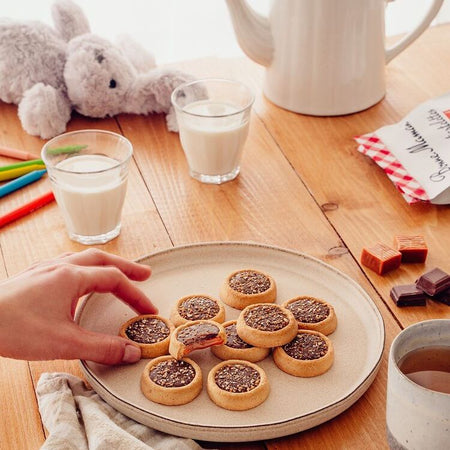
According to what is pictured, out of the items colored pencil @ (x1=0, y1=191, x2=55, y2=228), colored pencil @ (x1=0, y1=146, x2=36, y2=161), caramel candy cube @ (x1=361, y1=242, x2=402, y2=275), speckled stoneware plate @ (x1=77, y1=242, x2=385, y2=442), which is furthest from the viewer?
colored pencil @ (x1=0, y1=146, x2=36, y2=161)

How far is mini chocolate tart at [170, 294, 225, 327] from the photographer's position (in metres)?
1.05

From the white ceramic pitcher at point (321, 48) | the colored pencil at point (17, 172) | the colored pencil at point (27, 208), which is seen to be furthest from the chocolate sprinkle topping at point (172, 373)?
the white ceramic pitcher at point (321, 48)

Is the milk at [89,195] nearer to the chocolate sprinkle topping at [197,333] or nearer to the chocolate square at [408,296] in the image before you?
the chocolate sprinkle topping at [197,333]

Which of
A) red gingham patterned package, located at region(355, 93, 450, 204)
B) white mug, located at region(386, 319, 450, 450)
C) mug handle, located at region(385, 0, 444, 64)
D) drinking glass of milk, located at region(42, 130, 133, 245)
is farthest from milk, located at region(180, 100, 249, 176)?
white mug, located at region(386, 319, 450, 450)

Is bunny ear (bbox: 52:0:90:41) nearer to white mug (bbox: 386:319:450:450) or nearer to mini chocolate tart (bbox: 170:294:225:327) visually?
mini chocolate tart (bbox: 170:294:225:327)

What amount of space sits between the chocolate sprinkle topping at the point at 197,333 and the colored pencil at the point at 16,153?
592mm

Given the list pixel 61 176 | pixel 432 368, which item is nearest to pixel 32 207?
pixel 61 176

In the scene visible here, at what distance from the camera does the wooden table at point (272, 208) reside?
1130 mm

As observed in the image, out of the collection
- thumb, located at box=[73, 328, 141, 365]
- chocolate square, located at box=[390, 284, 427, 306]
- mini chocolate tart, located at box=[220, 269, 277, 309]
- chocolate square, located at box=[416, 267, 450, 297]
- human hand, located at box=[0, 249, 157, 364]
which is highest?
human hand, located at box=[0, 249, 157, 364]

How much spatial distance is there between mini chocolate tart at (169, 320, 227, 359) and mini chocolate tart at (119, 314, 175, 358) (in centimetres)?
2

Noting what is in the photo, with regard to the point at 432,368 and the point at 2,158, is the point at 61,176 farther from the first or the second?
the point at 432,368

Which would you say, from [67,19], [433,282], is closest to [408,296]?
[433,282]

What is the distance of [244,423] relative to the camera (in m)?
0.92

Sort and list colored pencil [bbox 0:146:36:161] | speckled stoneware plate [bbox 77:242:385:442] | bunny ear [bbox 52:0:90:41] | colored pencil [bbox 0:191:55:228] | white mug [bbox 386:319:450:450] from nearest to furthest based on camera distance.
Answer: white mug [bbox 386:319:450:450], speckled stoneware plate [bbox 77:242:385:442], colored pencil [bbox 0:191:55:228], colored pencil [bbox 0:146:36:161], bunny ear [bbox 52:0:90:41]
